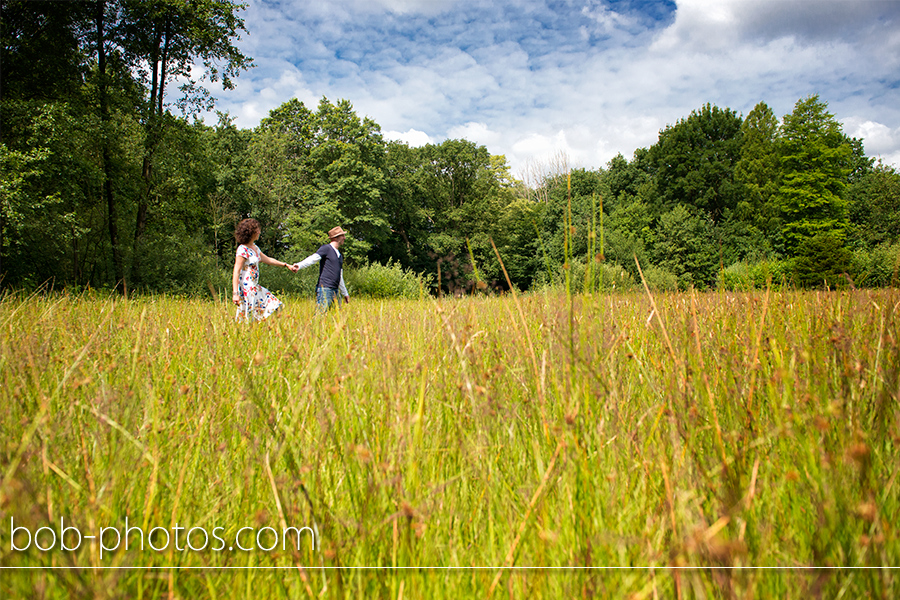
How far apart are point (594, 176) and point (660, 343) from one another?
154ft

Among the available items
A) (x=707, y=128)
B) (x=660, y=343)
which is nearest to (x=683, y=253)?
(x=707, y=128)

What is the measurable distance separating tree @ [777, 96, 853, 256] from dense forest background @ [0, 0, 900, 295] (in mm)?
141

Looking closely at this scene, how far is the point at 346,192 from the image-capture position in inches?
1170

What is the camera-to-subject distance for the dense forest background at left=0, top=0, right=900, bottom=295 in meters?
11.2

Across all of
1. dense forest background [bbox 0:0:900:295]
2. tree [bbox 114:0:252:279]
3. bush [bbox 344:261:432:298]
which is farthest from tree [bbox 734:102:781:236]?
tree [bbox 114:0:252:279]

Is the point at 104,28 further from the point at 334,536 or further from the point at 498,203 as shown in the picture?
the point at 498,203

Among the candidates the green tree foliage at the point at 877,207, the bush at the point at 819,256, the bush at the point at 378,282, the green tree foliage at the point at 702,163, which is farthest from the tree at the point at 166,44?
the green tree foliage at the point at 877,207

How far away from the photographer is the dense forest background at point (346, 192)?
442 inches

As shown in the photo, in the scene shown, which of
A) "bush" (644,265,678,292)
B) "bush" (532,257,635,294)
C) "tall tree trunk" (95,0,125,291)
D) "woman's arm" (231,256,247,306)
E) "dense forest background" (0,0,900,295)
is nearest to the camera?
"bush" (532,257,635,294)

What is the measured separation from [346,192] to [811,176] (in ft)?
114

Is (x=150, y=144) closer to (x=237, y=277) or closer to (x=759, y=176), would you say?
(x=237, y=277)

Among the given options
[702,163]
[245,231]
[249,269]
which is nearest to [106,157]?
[245,231]

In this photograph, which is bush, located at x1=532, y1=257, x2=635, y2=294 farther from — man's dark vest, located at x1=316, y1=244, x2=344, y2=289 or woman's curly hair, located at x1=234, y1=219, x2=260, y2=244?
man's dark vest, located at x1=316, y1=244, x2=344, y2=289

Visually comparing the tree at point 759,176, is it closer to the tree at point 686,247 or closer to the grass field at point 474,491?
the tree at point 686,247
